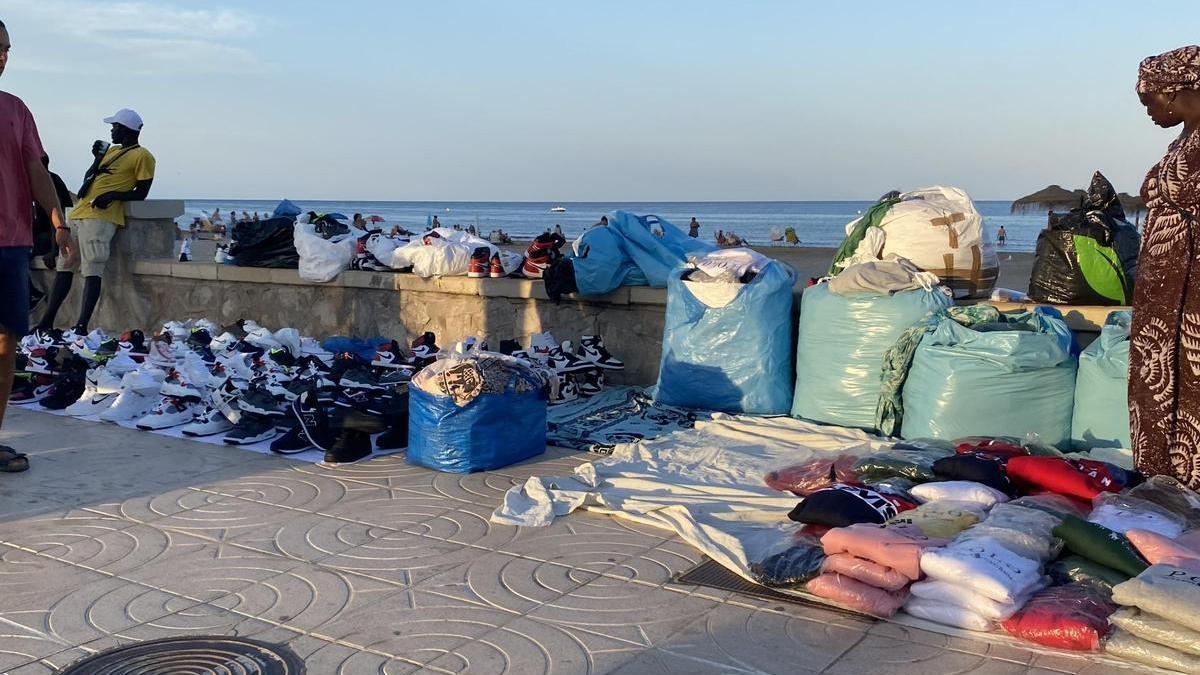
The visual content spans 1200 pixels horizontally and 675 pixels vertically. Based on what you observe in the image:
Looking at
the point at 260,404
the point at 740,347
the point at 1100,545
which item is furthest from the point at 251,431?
the point at 1100,545

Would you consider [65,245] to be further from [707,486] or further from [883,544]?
[883,544]

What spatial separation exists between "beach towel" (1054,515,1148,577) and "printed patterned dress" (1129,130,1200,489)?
67 centimetres

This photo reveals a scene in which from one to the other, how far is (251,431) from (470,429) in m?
1.32

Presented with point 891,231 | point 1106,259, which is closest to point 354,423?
point 891,231

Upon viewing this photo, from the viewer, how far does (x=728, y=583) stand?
3.32 metres

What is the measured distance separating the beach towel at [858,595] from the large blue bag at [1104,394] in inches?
72.8

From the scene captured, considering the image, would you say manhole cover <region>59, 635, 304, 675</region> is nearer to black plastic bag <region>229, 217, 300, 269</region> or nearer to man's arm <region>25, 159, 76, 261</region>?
man's arm <region>25, 159, 76, 261</region>

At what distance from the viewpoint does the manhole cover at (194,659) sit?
2.71 m

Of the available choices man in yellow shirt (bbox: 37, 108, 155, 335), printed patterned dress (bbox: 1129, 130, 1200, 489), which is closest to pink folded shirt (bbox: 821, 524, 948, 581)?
printed patterned dress (bbox: 1129, 130, 1200, 489)

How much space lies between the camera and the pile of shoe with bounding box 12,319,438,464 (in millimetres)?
5066

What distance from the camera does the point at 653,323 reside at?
21.0ft

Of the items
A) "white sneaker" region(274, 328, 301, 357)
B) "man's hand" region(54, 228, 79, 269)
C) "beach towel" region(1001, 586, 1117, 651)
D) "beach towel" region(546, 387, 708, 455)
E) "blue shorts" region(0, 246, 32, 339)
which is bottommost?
"beach towel" region(546, 387, 708, 455)

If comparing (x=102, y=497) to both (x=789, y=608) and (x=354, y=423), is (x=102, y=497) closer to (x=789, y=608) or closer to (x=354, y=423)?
(x=354, y=423)

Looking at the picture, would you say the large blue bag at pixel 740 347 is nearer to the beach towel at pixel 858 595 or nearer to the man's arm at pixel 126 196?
the beach towel at pixel 858 595
